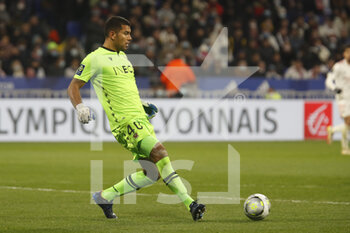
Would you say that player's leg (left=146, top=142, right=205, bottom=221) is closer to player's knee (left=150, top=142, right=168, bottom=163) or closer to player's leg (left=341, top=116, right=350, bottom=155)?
player's knee (left=150, top=142, right=168, bottom=163)

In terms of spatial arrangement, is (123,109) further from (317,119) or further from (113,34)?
(317,119)

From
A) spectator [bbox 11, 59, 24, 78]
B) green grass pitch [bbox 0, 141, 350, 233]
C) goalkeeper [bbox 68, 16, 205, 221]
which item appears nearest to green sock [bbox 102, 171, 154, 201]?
goalkeeper [bbox 68, 16, 205, 221]

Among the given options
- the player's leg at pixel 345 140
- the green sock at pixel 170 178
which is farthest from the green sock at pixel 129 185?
the player's leg at pixel 345 140

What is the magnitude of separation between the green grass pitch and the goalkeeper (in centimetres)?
38

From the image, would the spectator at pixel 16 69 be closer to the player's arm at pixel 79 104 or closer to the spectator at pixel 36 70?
the spectator at pixel 36 70

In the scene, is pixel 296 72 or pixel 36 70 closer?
pixel 36 70

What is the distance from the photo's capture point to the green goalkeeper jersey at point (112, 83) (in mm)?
8109

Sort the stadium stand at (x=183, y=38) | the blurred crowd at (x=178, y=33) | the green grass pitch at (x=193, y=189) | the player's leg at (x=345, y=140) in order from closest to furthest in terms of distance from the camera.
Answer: the green grass pitch at (x=193, y=189), the player's leg at (x=345, y=140), the stadium stand at (x=183, y=38), the blurred crowd at (x=178, y=33)

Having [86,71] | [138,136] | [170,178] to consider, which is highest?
[86,71]

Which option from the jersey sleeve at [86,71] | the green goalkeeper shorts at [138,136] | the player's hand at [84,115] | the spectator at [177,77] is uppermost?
the spectator at [177,77]

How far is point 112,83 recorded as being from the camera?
821cm

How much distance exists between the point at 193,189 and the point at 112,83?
3273 mm

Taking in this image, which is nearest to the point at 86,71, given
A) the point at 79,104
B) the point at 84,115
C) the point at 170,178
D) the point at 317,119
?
the point at 79,104

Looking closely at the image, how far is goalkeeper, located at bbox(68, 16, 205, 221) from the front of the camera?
791 cm
